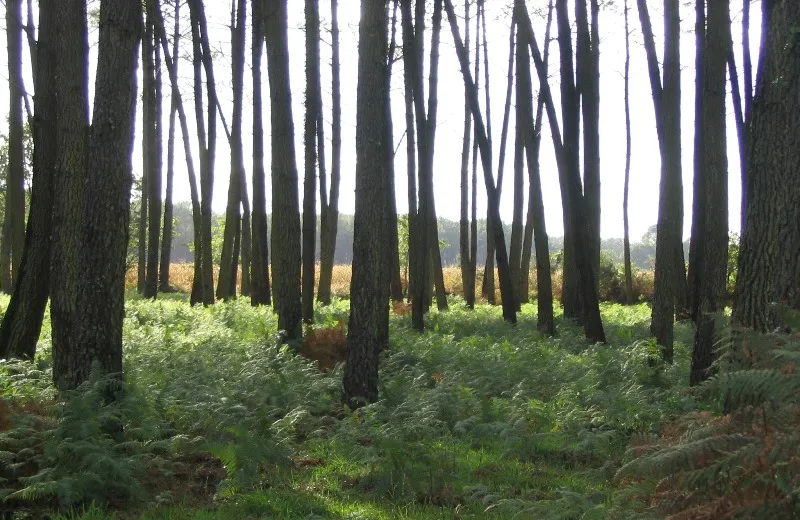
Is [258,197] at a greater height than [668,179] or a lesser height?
greater

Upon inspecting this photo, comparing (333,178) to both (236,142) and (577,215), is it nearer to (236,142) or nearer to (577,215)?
(236,142)

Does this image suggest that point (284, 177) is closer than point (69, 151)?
No

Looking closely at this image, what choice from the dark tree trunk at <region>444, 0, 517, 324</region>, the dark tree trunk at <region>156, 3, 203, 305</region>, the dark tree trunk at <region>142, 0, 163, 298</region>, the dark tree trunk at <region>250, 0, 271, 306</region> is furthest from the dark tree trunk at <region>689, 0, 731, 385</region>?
the dark tree trunk at <region>142, 0, 163, 298</region>

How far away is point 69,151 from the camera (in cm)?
842

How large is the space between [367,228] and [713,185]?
6.32 metres

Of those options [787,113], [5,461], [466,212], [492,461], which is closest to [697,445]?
[492,461]

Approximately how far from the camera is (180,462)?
20.7ft

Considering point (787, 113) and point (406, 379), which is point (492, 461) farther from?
point (787, 113)

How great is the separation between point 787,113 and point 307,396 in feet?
18.9

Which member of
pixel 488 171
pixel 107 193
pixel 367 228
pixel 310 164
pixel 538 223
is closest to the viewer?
pixel 107 193

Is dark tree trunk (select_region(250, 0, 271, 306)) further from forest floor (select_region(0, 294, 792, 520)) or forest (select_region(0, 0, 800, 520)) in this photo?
forest floor (select_region(0, 294, 792, 520))

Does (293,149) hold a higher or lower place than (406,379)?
higher

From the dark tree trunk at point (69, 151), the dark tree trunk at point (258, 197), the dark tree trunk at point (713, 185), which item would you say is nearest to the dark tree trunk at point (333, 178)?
the dark tree trunk at point (258, 197)

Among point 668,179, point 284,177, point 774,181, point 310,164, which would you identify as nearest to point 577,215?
point 668,179
